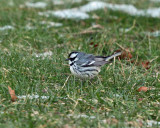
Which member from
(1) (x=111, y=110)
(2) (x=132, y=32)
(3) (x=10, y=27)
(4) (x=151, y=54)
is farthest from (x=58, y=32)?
(1) (x=111, y=110)

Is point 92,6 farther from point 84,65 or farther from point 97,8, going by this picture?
point 84,65

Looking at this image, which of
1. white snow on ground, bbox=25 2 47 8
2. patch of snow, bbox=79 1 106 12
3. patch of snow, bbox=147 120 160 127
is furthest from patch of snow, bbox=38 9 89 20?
patch of snow, bbox=147 120 160 127

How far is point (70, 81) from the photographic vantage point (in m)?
4.95

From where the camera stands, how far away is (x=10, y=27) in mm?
7016

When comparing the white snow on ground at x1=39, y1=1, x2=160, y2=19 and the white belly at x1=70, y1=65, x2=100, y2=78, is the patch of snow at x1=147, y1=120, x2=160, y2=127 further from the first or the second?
the white snow on ground at x1=39, y1=1, x2=160, y2=19

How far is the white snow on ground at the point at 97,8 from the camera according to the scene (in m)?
8.15

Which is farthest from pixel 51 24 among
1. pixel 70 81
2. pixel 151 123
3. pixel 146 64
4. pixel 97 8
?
pixel 151 123

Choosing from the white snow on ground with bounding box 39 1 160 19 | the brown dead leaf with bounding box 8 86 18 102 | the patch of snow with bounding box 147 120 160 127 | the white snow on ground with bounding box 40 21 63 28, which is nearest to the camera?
the patch of snow with bounding box 147 120 160 127

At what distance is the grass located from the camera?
12.0 ft

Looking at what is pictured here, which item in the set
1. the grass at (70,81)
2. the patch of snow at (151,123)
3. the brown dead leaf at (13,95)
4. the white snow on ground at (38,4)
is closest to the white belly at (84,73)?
the grass at (70,81)

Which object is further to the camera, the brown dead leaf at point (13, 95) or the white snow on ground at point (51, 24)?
the white snow on ground at point (51, 24)

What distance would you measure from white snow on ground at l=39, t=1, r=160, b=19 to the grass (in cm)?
55

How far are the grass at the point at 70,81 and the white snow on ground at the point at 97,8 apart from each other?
1.81 ft

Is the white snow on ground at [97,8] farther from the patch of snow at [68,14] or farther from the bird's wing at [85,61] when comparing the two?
the bird's wing at [85,61]
